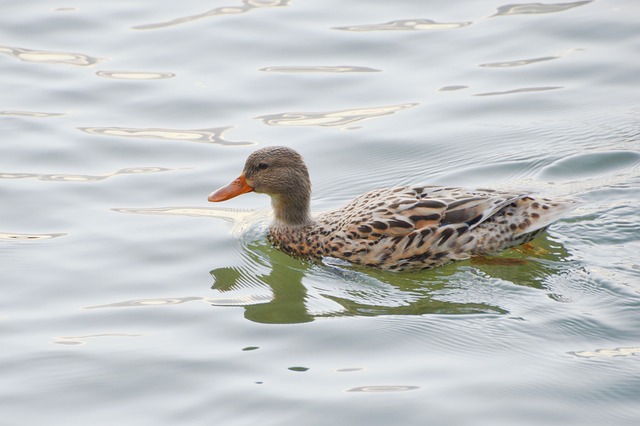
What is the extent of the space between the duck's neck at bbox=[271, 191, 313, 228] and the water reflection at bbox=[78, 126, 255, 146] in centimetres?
209

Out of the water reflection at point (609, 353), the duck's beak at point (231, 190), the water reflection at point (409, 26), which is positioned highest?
the water reflection at point (409, 26)

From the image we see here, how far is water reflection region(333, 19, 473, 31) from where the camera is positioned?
1551cm

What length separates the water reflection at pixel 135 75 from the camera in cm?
1453

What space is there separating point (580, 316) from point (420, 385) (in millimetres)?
1662

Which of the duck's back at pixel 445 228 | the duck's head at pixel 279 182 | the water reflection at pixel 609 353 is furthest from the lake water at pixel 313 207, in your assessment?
the duck's head at pixel 279 182

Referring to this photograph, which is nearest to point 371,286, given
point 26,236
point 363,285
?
point 363,285

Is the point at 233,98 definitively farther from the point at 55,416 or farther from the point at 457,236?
the point at 55,416

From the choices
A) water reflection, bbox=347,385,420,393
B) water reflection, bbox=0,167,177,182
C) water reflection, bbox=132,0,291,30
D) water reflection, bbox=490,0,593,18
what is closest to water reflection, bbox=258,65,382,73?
water reflection, bbox=132,0,291,30

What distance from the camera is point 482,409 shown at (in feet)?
25.8

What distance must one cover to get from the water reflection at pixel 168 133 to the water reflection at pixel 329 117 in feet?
1.94

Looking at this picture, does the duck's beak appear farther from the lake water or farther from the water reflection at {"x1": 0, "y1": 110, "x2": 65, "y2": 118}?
the water reflection at {"x1": 0, "y1": 110, "x2": 65, "y2": 118}

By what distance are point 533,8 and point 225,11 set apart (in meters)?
4.39

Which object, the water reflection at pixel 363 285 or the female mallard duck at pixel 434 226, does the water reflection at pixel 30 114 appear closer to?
the water reflection at pixel 363 285

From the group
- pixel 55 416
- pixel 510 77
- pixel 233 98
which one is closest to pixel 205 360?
pixel 55 416
